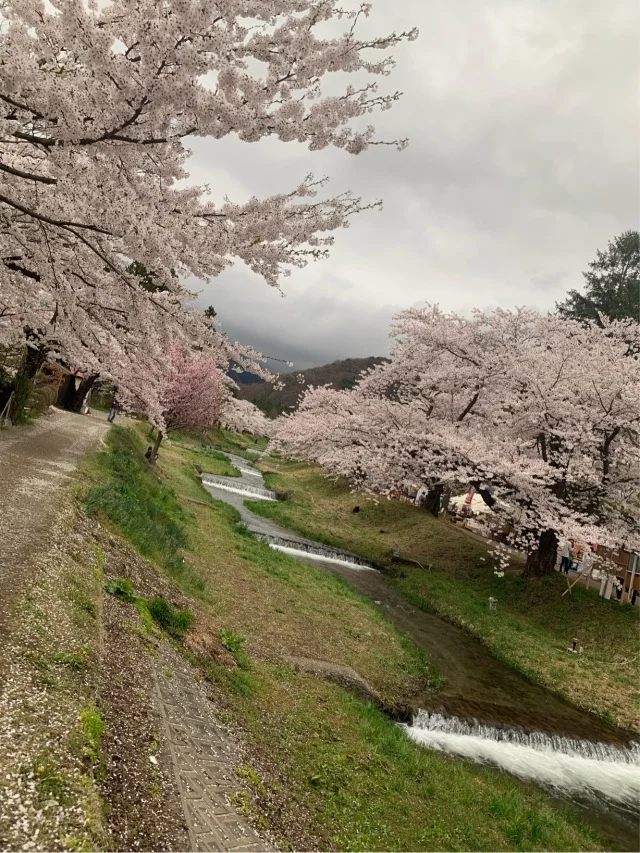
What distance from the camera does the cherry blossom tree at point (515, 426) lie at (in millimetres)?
19219

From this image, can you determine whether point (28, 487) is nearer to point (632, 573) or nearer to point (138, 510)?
point (138, 510)

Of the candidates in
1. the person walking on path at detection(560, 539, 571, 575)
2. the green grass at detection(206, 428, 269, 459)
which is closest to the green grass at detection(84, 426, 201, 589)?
the person walking on path at detection(560, 539, 571, 575)

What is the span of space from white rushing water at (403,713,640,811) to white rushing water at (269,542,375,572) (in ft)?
37.2

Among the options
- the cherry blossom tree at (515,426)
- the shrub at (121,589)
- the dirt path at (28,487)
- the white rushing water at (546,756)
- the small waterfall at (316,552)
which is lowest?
the white rushing water at (546,756)

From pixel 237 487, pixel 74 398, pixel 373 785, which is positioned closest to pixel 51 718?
pixel 373 785

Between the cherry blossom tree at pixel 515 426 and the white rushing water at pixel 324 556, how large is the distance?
12.0 feet

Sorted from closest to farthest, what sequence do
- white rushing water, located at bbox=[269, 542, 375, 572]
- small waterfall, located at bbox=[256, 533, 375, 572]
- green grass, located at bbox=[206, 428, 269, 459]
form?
1. white rushing water, located at bbox=[269, 542, 375, 572]
2. small waterfall, located at bbox=[256, 533, 375, 572]
3. green grass, located at bbox=[206, 428, 269, 459]

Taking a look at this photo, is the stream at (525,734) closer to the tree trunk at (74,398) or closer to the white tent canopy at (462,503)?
the white tent canopy at (462,503)

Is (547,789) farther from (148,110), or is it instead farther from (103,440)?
(103,440)

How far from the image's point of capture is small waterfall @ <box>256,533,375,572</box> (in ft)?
71.4

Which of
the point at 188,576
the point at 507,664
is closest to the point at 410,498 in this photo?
the point at 507,664

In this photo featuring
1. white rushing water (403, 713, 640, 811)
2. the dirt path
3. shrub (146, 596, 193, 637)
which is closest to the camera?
the dirt path

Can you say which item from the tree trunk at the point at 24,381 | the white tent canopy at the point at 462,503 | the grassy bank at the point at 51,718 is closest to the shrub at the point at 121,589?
the grassy bank at the point at 51,718

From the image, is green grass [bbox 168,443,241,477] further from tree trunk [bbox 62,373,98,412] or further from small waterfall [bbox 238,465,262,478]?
tree trunk [bbox 62,373,98,412]
